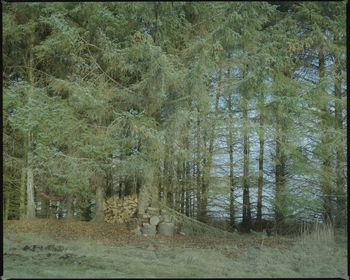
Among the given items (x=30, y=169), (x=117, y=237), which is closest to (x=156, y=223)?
(x=117, y=237)

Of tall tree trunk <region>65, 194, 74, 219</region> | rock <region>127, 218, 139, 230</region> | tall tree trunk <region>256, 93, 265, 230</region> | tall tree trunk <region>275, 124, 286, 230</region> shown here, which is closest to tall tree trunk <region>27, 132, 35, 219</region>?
tall tree trunk <region>65, 194, 74, 219</region>

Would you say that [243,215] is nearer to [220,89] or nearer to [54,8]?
[220,89]

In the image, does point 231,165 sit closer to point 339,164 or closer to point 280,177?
point 280,177

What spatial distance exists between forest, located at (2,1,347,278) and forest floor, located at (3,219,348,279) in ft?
3.47

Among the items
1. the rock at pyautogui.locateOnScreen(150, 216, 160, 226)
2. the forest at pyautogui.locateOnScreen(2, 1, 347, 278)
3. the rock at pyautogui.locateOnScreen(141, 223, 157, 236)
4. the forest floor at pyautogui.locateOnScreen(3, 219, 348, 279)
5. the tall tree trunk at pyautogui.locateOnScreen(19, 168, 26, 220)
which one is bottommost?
the forest floor at pyautogui.locateOnScreen(3, 219, 348, 279)

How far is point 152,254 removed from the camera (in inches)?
285

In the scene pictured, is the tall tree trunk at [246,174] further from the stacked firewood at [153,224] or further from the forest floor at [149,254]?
the stacked firewood at [153,224]

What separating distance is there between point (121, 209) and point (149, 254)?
3752 millimetres

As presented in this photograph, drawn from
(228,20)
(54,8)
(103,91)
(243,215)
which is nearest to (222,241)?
(243,215)

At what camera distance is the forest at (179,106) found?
9.16m

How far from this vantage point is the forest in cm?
916

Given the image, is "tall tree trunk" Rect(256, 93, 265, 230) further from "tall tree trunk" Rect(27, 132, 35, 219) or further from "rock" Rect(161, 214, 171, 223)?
"tall tree trunk" Rect(27, 132, 35, 219)

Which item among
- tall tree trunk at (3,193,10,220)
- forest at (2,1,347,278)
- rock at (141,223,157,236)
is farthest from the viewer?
tall tree trunk at (3,193,10,220)

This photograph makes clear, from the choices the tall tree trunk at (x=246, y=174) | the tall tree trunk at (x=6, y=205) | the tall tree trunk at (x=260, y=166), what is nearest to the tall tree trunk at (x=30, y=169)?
the tall tree trunk at (x=6, y=205)
